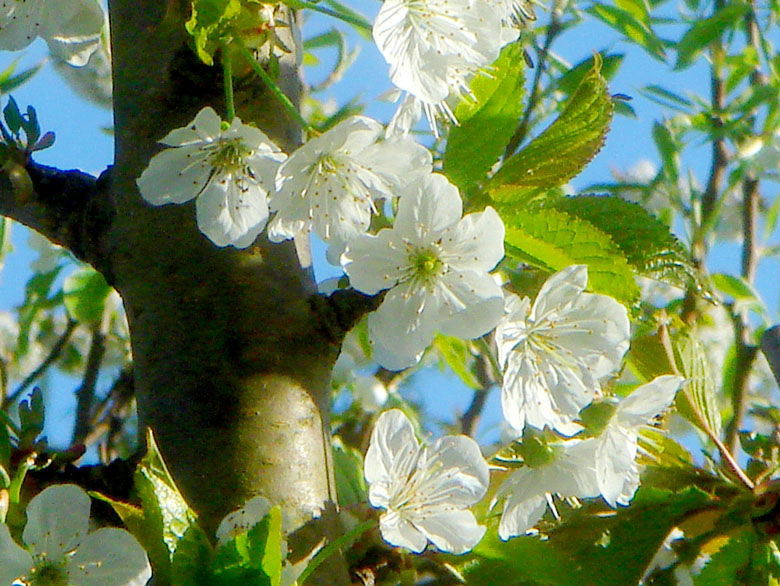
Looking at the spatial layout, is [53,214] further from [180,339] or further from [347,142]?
[347,142]

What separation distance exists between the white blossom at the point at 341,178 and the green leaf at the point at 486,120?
62 mm

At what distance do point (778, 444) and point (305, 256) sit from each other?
0.45 meters

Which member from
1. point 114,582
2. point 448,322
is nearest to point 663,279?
point 448,322

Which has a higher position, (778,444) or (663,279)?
(663,279)

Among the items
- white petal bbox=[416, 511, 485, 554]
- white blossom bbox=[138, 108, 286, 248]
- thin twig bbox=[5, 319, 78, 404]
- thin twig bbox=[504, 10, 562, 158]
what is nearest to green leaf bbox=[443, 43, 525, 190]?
white blossom bbox=[138, 108, 286, 248]

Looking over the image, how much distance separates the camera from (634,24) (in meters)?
1.46

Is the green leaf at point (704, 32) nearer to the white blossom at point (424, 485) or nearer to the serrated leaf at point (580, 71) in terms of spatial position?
the serrated leaf at point (580, 71)

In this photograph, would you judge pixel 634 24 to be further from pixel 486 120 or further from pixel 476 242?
pixel 476 242

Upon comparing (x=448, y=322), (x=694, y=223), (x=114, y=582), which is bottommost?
(x=694, y=223)

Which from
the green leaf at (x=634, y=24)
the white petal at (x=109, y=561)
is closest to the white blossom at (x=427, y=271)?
the white petal at (x=109, y=561)

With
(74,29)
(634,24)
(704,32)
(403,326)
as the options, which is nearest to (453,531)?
(403,326)

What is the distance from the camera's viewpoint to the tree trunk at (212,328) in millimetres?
677

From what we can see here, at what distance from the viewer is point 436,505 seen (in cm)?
68

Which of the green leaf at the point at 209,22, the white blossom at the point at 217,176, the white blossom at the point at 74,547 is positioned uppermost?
the green leaf at the point at 209,22
